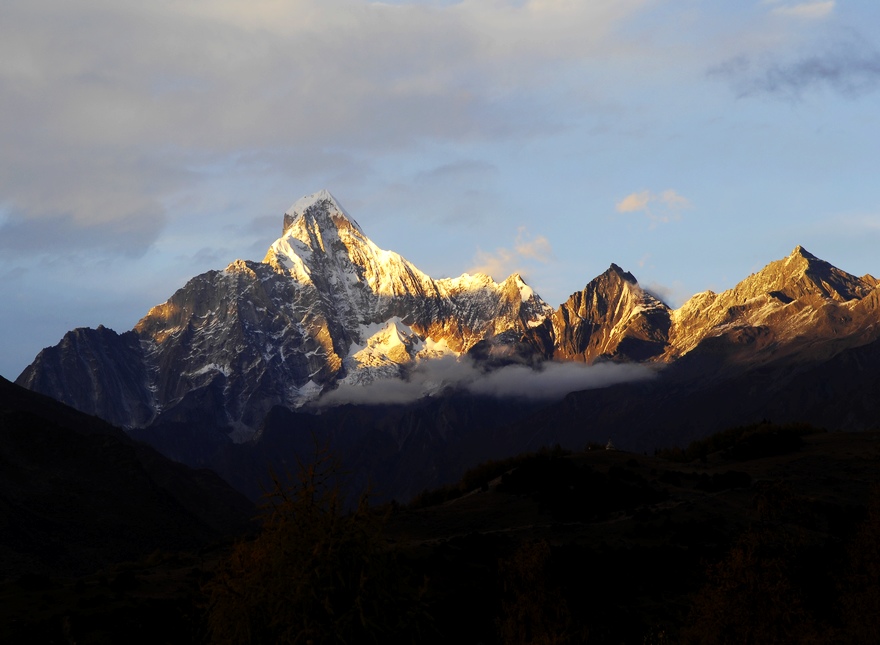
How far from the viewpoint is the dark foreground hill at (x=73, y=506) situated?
145 meters

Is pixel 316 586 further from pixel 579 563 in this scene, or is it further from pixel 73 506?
pixel 73 506

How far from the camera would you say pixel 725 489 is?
105 m

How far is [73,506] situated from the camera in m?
167

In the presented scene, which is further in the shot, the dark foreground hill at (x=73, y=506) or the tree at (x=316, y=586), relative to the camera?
the dark foreground hill at (x=73, y=506)

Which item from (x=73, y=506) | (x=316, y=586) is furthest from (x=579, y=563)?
(x=73, y=506)

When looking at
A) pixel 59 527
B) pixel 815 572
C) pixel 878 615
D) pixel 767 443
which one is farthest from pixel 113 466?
pixel 878 615

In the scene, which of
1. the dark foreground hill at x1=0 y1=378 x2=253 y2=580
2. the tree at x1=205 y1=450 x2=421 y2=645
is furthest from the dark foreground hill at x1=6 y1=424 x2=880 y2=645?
the dark foreground hill at x1=0 y1=378 x2=253 y2=580

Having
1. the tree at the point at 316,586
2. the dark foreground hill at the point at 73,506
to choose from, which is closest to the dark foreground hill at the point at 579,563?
the tree at the point at 316,586

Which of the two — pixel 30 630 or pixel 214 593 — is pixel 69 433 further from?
pixel 214 593

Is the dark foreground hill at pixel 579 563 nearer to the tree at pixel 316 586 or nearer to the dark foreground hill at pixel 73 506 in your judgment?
the tree at pixel 316 586

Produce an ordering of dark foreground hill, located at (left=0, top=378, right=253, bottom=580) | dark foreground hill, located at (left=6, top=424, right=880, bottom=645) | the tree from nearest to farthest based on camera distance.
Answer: the tree < dark foreground hill, located at (left=6, top=424, right=880, bottom=645) < dark foreground hill, located at (left=0, top=378, right=253, bottom=580)

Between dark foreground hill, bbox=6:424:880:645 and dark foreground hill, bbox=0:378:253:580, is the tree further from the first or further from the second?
dark foreground hill, bbox=0:378:253:580

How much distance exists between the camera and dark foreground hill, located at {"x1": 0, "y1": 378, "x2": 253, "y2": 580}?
145 m

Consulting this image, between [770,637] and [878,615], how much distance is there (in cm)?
759
